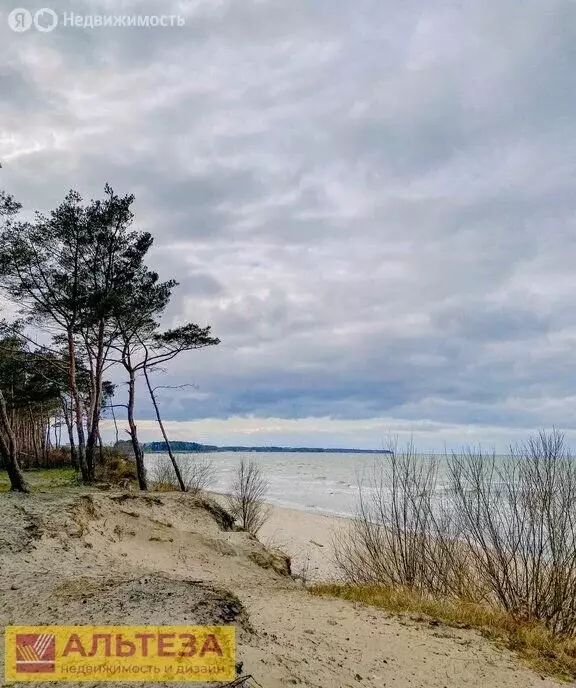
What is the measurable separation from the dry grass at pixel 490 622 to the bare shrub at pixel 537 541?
2.10 feet

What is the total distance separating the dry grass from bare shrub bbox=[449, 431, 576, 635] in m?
0.64

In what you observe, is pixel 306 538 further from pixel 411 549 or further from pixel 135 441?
pixel 411 549

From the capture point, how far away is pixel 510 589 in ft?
35.4

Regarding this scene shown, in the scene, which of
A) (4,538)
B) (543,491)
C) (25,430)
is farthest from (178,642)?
(25,430)

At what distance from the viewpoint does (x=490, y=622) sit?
9234mm

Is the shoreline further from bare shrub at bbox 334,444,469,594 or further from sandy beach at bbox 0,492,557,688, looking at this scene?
sandy beach at bbox 0,492,557,688

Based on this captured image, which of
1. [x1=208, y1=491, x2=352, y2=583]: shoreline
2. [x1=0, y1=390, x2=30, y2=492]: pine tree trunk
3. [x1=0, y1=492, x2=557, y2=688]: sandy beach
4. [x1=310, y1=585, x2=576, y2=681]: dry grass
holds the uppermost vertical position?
[x1=0, y1=390, x2=30, y2=492]: pine tree trunk

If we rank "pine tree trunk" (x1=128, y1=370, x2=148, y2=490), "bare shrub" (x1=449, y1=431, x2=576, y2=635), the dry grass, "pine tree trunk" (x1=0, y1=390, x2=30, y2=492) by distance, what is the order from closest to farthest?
the dry grass < "bare shrub" (x1=449, y1=431, x2=576, y2=635) < "pine tree trunk" (x1=0, y1=390, x2=30, y2=492) < "pine tree trunk" (x1=128, y1=370, x2=148, y2=490)

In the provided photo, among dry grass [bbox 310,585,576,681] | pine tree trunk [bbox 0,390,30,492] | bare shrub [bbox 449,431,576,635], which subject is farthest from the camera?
pine tree trunk [bbox 0,390,30,492]

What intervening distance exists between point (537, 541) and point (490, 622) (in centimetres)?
269

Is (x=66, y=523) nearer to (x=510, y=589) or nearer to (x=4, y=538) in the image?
(x=4, y=538)

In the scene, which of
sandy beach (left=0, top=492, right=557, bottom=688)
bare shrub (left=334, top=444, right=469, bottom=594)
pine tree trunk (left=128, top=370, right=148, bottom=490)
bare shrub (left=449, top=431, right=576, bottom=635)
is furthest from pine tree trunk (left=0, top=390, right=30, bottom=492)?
bare shrub (left=449, top=431, right=576, bottom=635)

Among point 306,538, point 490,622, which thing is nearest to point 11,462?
point 490,622

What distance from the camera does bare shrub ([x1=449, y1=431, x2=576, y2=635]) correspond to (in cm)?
1022
